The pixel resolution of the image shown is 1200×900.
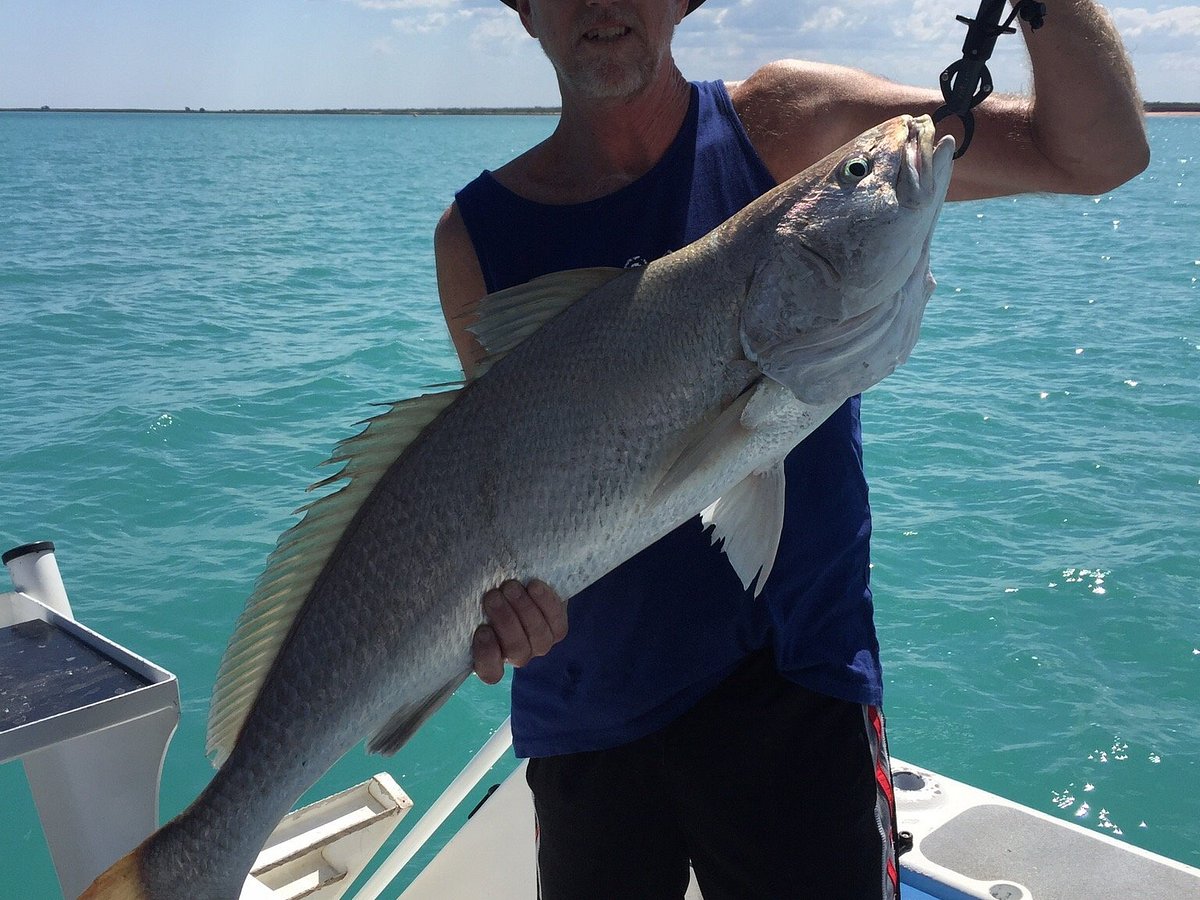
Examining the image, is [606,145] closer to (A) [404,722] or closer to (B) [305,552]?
(B) [305,552]

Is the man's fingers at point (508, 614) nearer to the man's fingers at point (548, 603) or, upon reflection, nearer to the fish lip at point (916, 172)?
the man's fingers at point (548, 603)

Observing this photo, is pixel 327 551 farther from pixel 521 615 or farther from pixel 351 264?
pixel 351 264

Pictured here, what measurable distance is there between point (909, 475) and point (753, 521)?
31.4 ft

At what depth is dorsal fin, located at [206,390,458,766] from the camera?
2.00 meters

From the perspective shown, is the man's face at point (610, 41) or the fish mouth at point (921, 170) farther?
the man's face at point (610, 41)

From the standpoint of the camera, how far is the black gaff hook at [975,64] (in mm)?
1885

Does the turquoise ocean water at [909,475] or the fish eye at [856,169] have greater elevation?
the fish eye at [856,169]

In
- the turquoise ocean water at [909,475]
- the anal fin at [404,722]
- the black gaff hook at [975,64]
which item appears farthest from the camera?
the turquoise ocean water at [909,475]

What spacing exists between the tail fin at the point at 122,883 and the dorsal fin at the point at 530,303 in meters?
1.09

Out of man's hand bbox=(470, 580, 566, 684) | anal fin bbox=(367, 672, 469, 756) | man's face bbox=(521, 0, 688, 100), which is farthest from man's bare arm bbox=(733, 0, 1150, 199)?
anal fin bbox=(367, 672, 469, 756)

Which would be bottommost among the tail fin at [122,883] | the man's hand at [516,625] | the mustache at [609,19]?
the tail fin at [122,883]

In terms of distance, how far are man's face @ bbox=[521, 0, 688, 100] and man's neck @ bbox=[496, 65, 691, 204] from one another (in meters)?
0.04

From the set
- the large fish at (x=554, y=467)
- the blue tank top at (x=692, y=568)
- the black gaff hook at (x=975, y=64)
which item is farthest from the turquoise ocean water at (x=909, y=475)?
the black gaff hook at (x=975, y=64)

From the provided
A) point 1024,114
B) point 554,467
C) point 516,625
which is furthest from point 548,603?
point 1024,114
